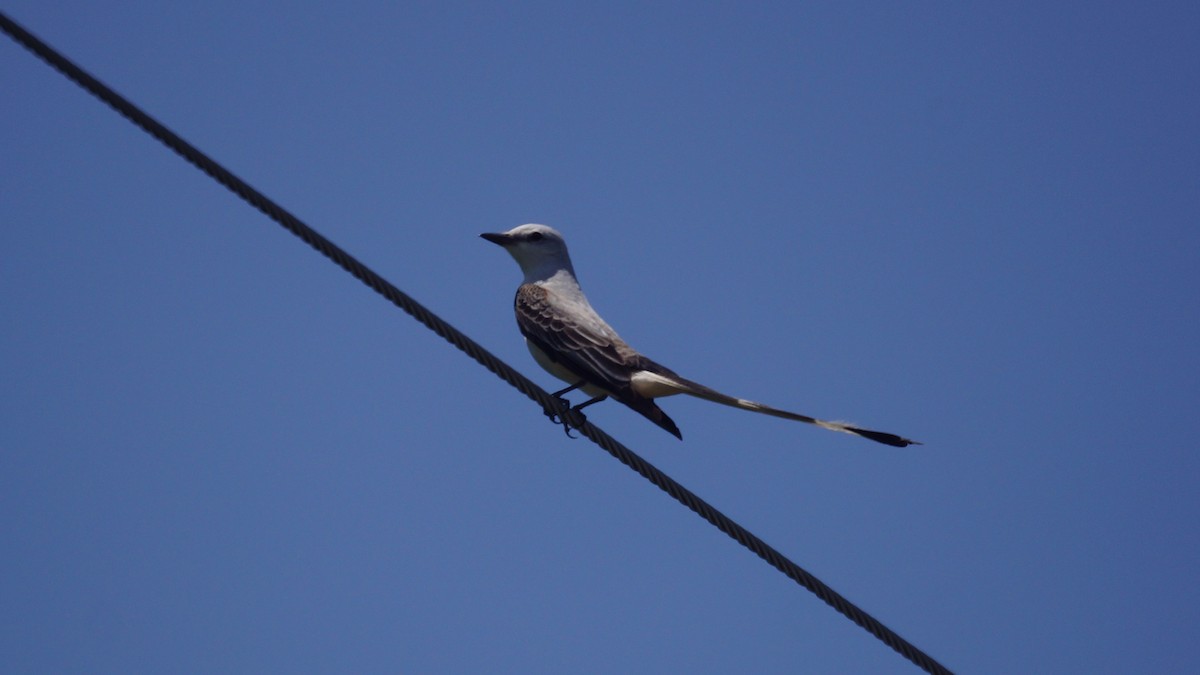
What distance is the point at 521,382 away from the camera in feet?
14.7

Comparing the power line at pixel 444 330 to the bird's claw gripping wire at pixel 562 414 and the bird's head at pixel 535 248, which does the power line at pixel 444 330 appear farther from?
the bird's head at pixel 535 248

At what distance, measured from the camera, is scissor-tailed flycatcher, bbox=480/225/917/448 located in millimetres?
5762

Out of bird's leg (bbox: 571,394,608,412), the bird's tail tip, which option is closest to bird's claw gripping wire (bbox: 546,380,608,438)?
bird's leg (bbox: 571,394,608,412)

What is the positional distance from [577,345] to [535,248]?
4.11ft

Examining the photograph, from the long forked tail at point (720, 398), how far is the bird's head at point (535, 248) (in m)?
1.65

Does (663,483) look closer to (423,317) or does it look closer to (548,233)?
(423,317)

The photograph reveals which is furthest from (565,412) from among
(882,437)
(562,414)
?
(882,437)

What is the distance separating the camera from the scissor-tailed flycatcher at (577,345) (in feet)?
18.9

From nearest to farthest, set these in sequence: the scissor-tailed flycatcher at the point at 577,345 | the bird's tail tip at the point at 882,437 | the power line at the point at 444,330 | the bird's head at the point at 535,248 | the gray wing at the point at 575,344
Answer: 1. the power line at the point at 444,330
2. the bird's tail tip at the point at 882,437
3. the scissor-tailed flycatcher at the point at 577,345
4. the gray wing at the point at 575,344
5. the bird's head at the point at 535,248

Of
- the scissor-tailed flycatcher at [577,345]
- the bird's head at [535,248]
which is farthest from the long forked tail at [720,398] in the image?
the bird's head at [535,248]

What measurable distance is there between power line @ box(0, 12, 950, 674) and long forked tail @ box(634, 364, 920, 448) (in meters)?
0.66

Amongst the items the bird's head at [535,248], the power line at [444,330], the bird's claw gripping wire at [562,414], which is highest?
the bird's head at [535,248]

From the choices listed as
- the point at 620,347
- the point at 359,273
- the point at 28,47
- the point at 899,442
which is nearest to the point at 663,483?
the point at 899,442

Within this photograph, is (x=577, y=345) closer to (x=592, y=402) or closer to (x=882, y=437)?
(x=592, y=402)
